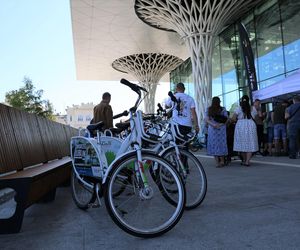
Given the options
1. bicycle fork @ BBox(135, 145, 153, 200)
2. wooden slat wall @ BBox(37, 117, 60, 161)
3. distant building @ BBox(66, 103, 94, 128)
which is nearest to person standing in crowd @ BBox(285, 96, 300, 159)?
wooden slat wall @ BBox(37, 117, 60, 161)

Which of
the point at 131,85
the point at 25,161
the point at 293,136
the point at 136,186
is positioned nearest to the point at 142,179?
the point at 136,186

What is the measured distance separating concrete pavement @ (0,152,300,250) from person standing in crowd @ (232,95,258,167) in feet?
10.8

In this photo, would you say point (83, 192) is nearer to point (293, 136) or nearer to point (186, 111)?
point (186, 111)

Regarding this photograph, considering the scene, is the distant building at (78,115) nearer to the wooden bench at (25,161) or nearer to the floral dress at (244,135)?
the floral dress at (244,135)

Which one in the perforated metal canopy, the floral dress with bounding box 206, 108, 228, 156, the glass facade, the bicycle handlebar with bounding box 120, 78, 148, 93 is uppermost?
the perforated metal canopy

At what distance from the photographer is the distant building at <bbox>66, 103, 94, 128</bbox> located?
114125 mm

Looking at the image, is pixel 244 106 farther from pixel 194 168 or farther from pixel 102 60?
pixel 102 60

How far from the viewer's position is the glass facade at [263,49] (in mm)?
15953

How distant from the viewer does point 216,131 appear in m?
8.12

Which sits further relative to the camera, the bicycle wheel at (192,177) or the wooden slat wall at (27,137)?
the wooden slat wall at (27,137)

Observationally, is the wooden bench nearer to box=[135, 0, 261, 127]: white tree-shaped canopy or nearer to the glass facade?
the glass facade

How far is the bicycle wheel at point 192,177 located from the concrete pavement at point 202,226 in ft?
0.42

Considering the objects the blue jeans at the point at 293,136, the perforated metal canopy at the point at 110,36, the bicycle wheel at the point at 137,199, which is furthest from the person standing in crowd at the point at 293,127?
the perforated metal canopy at the point at 110,36

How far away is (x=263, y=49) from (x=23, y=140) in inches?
646
